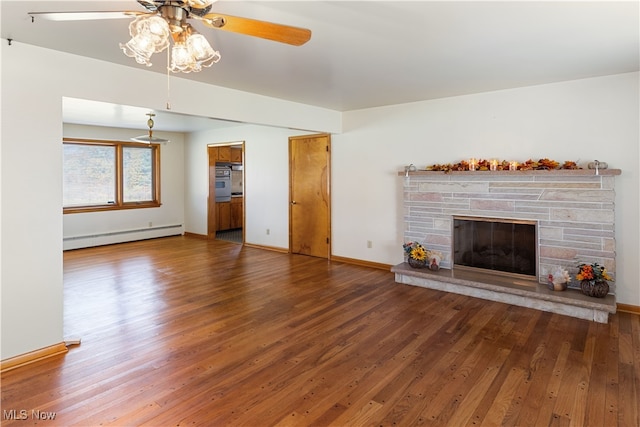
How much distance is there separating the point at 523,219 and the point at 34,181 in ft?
15.2

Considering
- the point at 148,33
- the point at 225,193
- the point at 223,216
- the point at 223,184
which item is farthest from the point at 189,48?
the point at 223,216

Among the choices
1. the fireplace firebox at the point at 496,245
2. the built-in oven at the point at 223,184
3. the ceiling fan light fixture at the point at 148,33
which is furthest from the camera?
the built-in oven at the point at 223,184

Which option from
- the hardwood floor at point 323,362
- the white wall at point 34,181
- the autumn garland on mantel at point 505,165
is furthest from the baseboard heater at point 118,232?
the autumn garland on mantel at point 505,165

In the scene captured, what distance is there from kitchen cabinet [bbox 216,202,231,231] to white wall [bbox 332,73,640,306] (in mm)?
3602

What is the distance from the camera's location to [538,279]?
4.10 m

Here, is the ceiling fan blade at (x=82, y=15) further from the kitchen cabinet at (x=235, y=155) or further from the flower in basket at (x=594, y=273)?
the kitchen cabinet at (x=235, y=155)

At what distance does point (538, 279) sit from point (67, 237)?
24.2 feet

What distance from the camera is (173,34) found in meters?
1.64

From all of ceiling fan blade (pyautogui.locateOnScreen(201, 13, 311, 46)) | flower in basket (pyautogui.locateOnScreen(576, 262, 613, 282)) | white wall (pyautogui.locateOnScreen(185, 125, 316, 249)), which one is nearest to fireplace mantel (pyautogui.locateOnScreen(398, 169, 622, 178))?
flower in basket (pyautogui.locateOnScreen(576, 262, 613, 282))

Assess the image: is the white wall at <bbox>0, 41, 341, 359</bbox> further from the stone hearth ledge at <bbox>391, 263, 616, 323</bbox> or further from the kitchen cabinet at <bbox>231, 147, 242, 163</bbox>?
the kitchen cabinet at <bbox>231, 147, 242, 163</bbox>

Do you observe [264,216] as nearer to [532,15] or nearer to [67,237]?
[67,237]

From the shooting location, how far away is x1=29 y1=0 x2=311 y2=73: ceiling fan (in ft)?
4.94

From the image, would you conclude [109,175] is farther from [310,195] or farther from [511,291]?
[511,291]

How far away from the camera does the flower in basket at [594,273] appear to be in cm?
359
